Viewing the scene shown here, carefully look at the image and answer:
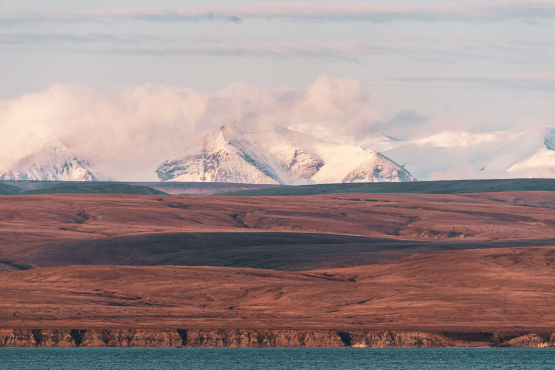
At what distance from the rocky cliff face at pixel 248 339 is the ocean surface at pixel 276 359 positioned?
1.35m

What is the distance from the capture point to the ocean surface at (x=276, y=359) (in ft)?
312

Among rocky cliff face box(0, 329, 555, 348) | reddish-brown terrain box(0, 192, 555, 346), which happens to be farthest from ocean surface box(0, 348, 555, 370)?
reddish-brown terrain box(0, 192, 555, 346)

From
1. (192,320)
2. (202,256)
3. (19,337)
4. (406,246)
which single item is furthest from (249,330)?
(406,246)

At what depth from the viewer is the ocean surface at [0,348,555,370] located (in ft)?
312

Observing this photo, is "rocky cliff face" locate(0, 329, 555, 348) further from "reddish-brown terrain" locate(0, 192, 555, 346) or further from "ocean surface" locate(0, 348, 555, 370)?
"ocean surface" locate(0, 348, 555, 370)

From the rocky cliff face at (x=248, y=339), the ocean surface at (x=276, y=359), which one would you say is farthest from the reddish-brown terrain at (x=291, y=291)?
the ocean surface at (x=276, y=359)

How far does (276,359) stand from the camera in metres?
103

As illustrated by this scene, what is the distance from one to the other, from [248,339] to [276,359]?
11.4 feet

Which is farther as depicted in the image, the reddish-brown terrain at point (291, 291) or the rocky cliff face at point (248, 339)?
the reddish-brown terrain at point (291, 291)

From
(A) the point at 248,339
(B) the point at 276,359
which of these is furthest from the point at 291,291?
(A) the point at 248,339

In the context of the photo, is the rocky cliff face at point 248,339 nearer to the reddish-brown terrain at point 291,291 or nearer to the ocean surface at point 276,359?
the reddish-brown terrain at point 291,291

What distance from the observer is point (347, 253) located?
184 meters

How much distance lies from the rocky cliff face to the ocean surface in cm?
135

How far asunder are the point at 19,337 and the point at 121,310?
19.9 m
